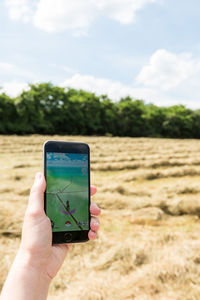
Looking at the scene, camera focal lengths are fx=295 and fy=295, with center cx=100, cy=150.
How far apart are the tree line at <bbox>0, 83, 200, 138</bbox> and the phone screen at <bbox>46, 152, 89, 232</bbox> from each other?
28.6 m

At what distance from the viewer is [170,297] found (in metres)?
2.62

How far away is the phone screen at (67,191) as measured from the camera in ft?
5.03

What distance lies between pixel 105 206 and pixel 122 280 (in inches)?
96.3

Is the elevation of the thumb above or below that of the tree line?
below

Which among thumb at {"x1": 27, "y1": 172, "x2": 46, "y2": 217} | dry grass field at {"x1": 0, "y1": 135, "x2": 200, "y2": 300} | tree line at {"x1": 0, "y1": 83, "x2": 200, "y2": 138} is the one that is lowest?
dry grass field at {"x1": 0, "y1": 135, "x2": 200, "y2": 300}

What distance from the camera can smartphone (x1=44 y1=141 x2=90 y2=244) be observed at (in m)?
1.53

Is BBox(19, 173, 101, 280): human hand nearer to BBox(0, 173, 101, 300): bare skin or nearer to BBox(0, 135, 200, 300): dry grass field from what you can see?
BBox(0, 173, 101, 300): bare skin

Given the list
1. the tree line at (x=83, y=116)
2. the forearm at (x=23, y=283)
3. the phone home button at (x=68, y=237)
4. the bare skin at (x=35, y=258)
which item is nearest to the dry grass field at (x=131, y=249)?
the phone home button at (x=68, y=237)

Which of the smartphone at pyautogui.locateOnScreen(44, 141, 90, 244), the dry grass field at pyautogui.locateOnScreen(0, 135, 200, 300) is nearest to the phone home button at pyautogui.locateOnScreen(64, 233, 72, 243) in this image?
the smartphone at pyautogui.locateOnScreen(44, 141, 90, 244)

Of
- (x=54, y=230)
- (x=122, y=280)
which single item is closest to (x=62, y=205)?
(x=54, y=230)

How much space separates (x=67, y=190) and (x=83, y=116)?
115ft

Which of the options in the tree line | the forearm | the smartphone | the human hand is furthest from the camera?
the tree line

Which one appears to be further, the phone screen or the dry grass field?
the dry grass field

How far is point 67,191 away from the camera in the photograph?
5.18 feet
